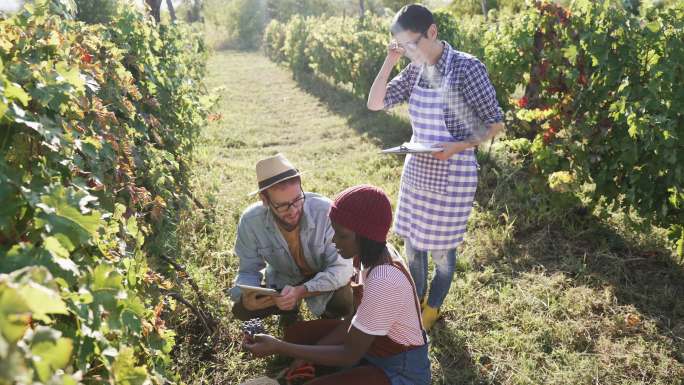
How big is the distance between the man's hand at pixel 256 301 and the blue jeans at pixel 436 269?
0.93 m

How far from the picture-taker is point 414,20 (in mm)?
2666

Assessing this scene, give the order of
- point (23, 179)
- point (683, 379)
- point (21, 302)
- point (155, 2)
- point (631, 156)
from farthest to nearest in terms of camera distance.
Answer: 1. point (155, 2)
2. point (631, 156)
3. point (683, 379)
4. point (23, 179)
5. point (21, 302)

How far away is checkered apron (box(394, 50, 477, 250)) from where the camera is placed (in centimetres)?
295

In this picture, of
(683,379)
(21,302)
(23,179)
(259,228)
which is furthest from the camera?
(259,228)

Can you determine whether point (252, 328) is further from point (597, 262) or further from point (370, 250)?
point (597, 262)

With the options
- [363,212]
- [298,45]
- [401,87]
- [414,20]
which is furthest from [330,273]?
[298,45]

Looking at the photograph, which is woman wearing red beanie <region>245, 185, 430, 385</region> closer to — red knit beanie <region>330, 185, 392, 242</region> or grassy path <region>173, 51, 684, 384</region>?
red knit beanie <region>330, 185, 392, 242</region>

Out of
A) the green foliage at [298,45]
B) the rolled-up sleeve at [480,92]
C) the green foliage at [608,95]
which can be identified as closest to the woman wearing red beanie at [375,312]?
the rolled-up sleeve at [480,92]

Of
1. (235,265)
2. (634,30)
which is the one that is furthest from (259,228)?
(634,30)

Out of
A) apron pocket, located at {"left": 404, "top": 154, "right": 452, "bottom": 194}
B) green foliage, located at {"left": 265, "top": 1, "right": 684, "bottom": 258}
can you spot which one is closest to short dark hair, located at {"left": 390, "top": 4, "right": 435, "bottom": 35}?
apron pocket, located at {"left": 404, "top": 154, "right": 452, "bottom": 194}

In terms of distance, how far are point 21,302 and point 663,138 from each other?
374 centimetres

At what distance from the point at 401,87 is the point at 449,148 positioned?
0.59 m

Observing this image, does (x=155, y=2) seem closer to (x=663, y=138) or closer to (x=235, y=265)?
(x=235, y=265)

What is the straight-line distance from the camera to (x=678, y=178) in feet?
11.0
